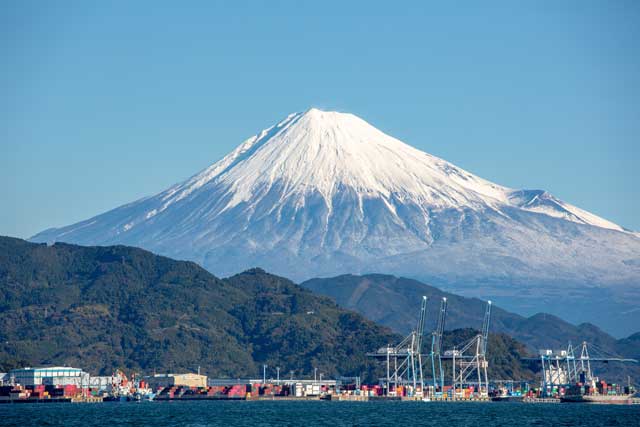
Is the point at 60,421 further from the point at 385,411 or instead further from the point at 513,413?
the point at 513,413

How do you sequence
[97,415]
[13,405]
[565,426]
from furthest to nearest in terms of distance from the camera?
[13,405] < [97,415] < [565,426]

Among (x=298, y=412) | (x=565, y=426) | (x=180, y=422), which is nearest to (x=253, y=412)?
(x=298, y=412)

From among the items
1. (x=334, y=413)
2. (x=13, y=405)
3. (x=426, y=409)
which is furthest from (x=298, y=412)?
(x=13, y=405)

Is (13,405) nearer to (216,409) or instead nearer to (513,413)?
(216,409)

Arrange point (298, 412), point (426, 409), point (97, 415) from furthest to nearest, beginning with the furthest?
point (426, 409)
point (298, 412)
point (97, 415)

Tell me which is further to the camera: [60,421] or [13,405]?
[13,405]

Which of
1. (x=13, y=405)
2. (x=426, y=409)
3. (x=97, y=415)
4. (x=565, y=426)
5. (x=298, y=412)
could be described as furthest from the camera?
(x=13, y=405)

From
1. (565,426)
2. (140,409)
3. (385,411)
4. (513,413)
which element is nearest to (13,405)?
(140,409)

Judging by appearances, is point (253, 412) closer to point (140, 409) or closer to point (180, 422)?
point (140, 409)

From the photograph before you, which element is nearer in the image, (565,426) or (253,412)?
(565,426)
